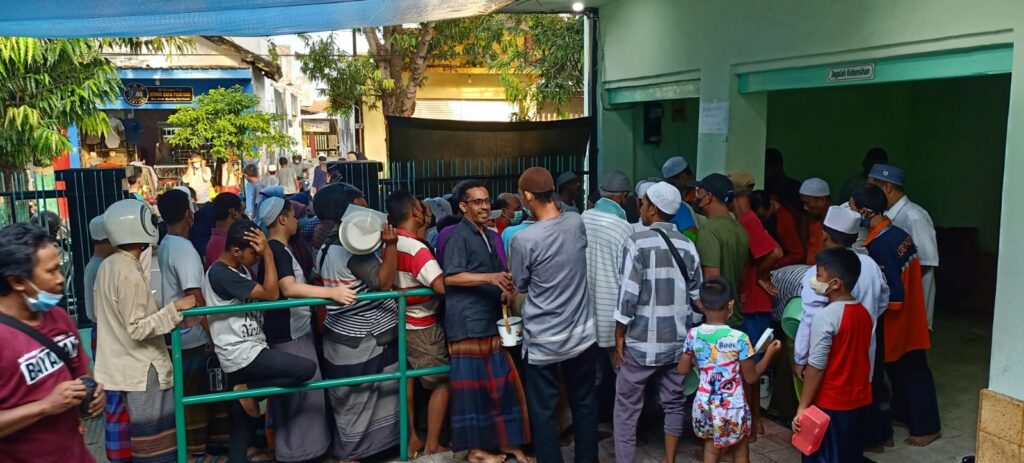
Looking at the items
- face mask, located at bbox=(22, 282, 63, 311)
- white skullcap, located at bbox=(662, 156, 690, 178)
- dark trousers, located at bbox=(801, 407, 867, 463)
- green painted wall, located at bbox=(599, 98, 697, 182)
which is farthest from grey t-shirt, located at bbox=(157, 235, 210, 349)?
green painted wall, located at bbox=(599, 98, 697, 182)

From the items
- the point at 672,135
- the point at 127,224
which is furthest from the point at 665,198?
the point at 672,135

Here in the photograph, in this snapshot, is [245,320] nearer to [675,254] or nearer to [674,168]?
[675,254]

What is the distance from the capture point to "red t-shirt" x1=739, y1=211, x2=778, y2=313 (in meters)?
4.88

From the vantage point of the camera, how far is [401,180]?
7.52 metres

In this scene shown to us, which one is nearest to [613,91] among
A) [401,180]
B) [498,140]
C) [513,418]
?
[498,140]

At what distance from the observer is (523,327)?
4.13 meters

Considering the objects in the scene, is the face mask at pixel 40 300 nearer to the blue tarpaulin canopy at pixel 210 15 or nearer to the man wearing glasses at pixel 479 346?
the man wearing glasses at pixel 479 346

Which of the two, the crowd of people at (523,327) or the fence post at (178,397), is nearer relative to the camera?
the crowd of people at (523,327)

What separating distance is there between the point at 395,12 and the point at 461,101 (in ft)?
58.5

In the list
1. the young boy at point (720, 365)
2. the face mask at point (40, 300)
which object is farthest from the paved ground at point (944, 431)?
the face mask at point (40, 300)

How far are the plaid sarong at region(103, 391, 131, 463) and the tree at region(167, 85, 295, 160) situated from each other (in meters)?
14.2

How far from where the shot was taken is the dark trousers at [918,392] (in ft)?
15.4

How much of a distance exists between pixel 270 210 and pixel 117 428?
1.44 meters

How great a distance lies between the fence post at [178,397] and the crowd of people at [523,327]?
5 cm
